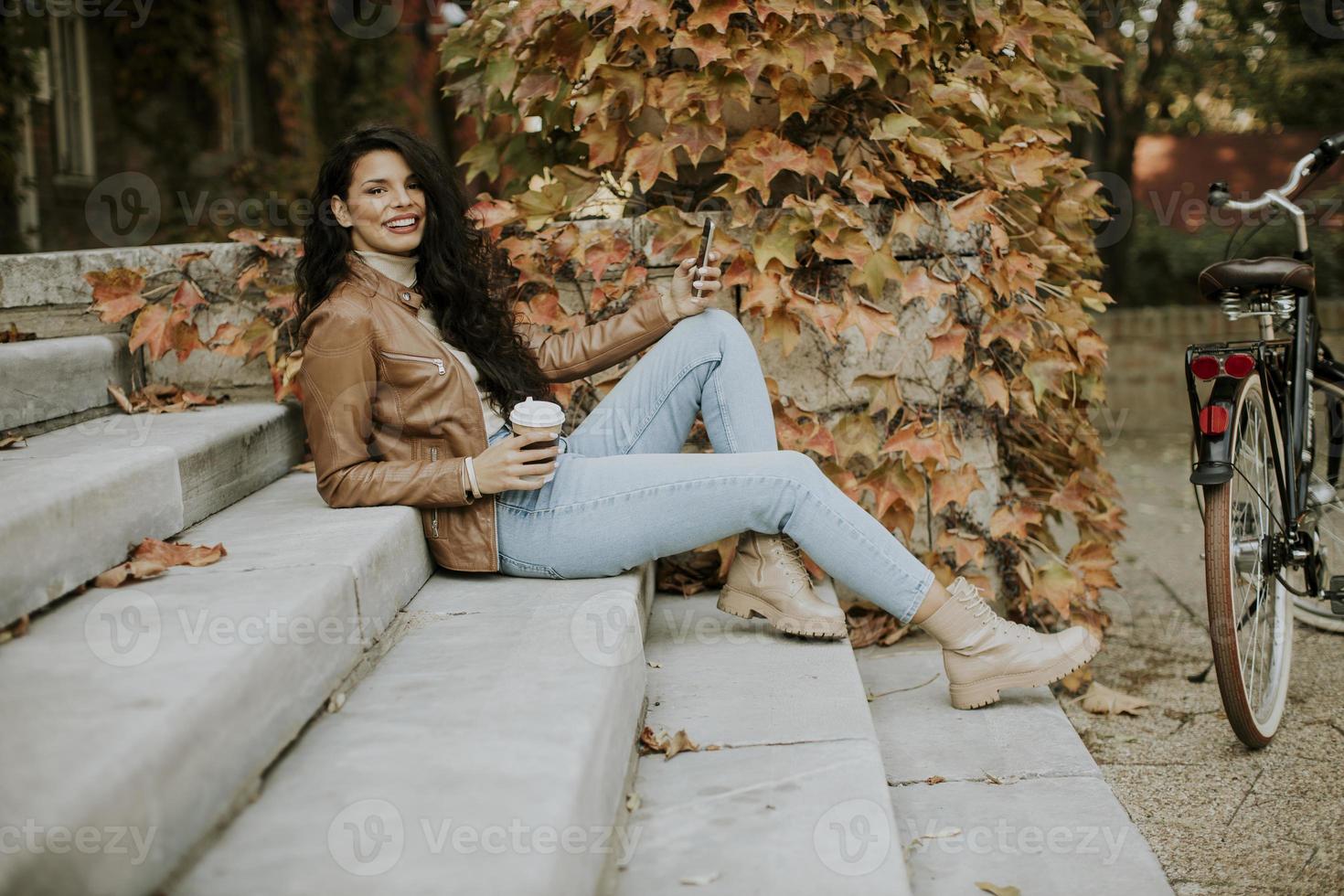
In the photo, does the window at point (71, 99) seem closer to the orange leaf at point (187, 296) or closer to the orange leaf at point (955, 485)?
the orange leaf at point (187, 296)

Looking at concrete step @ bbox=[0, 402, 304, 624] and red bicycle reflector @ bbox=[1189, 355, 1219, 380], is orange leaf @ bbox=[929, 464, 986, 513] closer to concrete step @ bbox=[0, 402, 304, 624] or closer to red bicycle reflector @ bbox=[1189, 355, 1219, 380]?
red bicycle reflector @ bbox=[1189, 355, 1219, 380]

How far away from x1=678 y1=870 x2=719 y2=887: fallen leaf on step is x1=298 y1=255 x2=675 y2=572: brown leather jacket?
1002 mm

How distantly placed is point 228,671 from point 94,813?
35cm

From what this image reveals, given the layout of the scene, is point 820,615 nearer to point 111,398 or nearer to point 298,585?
point 298,585

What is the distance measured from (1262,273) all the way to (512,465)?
74.8 inches

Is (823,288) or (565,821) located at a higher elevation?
(823,288)

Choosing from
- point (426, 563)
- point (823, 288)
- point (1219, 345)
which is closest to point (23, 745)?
point (426, 563)

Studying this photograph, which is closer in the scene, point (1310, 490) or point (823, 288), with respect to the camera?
point (1310, 490)

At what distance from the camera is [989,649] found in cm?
263

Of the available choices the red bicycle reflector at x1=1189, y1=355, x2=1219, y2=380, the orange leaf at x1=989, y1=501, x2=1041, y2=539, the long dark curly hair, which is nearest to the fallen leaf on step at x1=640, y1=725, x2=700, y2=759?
the long dark curly hair

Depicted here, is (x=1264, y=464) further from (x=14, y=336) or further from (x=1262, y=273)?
(x=14, y=336)

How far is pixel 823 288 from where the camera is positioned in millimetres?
3148

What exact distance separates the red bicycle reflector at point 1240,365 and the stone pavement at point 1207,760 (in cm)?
95
